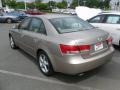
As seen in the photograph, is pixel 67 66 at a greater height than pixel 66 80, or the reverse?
pixel 67 66

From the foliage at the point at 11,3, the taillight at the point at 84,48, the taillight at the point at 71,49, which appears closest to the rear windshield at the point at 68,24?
the taillight at the point at 71,49

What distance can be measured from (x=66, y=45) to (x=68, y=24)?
1.12 meters

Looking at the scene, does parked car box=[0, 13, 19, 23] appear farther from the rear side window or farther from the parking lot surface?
the parking lot surface

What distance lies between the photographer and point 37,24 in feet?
18.1

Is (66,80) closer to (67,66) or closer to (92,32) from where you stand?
(67,66)

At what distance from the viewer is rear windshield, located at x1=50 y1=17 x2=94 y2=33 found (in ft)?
16.0

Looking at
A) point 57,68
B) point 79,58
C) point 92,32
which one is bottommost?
point 57,68

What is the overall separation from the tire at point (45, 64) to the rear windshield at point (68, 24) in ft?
2.48

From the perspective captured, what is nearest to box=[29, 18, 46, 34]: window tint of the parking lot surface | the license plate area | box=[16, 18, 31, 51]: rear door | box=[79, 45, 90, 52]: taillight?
box=[16, 18, 31, 51]: rear door

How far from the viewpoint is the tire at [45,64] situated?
190 inches

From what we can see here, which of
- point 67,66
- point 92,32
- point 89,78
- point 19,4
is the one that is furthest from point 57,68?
point 19,4

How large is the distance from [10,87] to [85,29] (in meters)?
2.32

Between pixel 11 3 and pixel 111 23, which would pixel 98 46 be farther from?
pixel 11 3

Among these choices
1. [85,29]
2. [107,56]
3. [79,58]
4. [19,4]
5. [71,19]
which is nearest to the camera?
[79,58]
